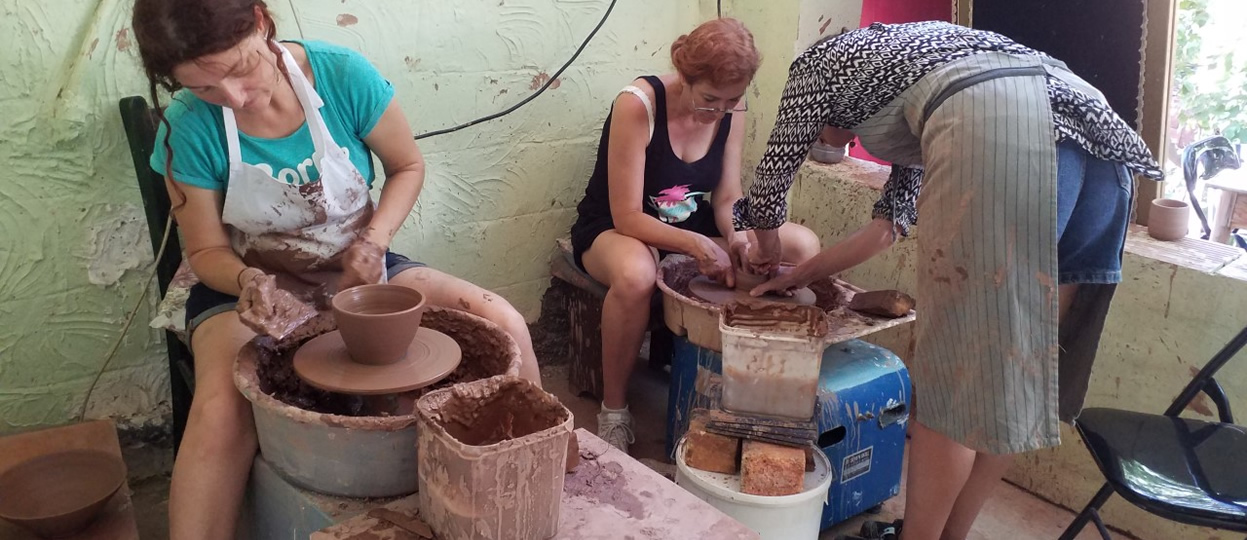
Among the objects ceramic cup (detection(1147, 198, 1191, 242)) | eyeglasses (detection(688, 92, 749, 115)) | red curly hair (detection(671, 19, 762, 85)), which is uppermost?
red curly hair (detection(671, 19, 762, 85))

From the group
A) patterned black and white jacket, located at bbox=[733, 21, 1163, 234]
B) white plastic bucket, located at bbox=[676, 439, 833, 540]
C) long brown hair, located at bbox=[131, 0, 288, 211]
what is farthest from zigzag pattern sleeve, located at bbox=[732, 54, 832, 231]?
long brown hair, located at bbox=[131, 0, 288, 211]

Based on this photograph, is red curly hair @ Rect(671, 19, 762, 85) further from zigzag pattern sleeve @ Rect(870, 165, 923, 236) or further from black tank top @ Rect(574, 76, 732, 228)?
zigzag pattern sleeve @ Rect(870, 165, 923, 236)

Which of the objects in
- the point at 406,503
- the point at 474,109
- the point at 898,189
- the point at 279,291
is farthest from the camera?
the point at 474,109

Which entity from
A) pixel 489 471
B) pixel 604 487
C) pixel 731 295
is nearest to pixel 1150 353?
pixel 731 295

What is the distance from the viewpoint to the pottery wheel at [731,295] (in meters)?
2.36

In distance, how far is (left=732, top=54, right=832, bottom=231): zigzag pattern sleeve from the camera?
1.91 meters

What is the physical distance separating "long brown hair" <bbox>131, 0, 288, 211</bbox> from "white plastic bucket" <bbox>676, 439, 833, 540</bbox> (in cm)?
136

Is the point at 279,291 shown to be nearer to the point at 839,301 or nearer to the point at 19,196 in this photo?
the point at 19,196

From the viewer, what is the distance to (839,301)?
2471mm

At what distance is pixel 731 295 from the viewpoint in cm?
240

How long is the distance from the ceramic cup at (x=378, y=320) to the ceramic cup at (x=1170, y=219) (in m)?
2.10

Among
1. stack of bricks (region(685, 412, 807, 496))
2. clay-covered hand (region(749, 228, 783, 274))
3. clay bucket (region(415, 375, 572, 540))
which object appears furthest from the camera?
clay-covered hand (region(749, 228, 783, 274))

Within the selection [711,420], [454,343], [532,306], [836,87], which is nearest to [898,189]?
[836,87]

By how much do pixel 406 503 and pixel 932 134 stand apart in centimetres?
125
